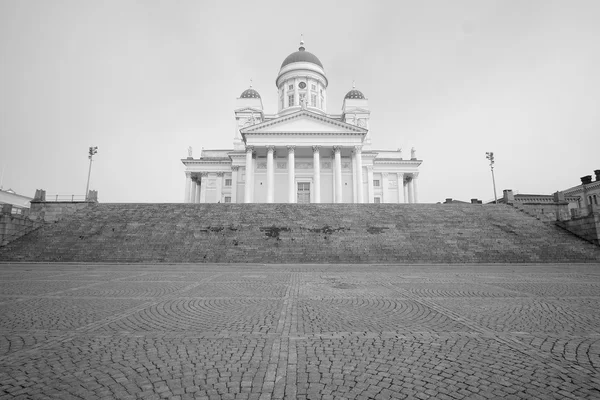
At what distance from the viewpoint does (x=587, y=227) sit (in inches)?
727

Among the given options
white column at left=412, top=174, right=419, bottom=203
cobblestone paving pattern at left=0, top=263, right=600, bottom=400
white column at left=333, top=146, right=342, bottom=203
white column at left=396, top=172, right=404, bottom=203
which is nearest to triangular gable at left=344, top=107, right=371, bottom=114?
white column at left=396, top=172, right=404, bottom=203

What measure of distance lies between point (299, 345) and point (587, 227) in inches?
881

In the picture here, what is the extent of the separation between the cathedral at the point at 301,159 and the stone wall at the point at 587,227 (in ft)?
70.3

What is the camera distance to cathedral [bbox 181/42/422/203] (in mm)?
39531

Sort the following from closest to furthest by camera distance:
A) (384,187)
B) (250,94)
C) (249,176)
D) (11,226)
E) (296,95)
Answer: (11,226), (249,176), (384,187), (296,95), (250,94)

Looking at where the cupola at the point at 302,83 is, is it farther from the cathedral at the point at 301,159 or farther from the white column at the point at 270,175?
the white column at the point at 270,175

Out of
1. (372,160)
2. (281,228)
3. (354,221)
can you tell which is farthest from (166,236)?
(372,160)

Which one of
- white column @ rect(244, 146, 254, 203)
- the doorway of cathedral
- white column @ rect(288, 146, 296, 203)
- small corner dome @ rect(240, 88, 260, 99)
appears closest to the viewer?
white column @ rect(288, 146, 296, 203)

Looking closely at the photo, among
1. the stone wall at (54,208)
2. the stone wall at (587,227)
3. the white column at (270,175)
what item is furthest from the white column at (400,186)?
the stone wall at (54,208)

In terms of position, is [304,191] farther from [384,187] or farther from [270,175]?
[384,187]

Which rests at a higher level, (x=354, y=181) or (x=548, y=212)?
(x=354, y=181)

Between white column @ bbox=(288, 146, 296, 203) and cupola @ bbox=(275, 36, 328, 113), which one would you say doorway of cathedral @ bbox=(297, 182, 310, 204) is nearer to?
white column @ bbox=(288, 146, 296, 203)

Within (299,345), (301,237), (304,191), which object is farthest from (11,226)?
(304,191)

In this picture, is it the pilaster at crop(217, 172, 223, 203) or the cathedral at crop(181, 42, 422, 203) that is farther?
the pilaster at crop(217, 172, 223, 203)
